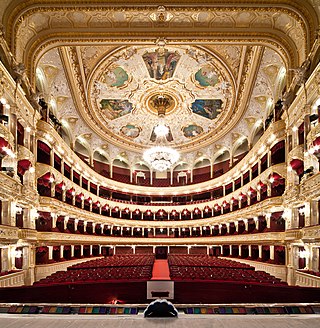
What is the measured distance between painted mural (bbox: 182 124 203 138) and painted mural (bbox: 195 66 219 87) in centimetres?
638

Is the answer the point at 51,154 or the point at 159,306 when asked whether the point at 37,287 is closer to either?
the point at 159,306

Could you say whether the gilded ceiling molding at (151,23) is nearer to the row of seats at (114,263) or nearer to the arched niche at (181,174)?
the row of seats at (114,263)

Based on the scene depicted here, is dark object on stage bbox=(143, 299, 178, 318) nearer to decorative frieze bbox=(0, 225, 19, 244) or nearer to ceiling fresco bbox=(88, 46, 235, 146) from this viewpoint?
decorative frieze bbox=(0, 225, 19, 244)

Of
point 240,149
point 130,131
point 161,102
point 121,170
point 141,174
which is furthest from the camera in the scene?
point 141,174

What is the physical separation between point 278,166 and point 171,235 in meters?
20.6

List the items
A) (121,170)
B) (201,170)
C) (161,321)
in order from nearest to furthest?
(161,321) < (201,170) < (121,170)

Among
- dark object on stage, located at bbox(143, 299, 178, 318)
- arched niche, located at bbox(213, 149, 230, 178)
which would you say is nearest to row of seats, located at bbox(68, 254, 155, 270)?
dark object on stage, located at bbox(143, 299, 178, 318)

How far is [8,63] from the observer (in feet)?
33.1

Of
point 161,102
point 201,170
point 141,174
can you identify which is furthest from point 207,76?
point 141,174

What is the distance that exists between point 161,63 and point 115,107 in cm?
593

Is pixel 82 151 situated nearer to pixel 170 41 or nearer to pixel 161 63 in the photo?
pixel 161 63

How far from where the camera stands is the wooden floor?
3004 millimetres

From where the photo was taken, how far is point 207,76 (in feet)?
63.1

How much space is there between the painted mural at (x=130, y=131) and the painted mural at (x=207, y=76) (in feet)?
27.6
